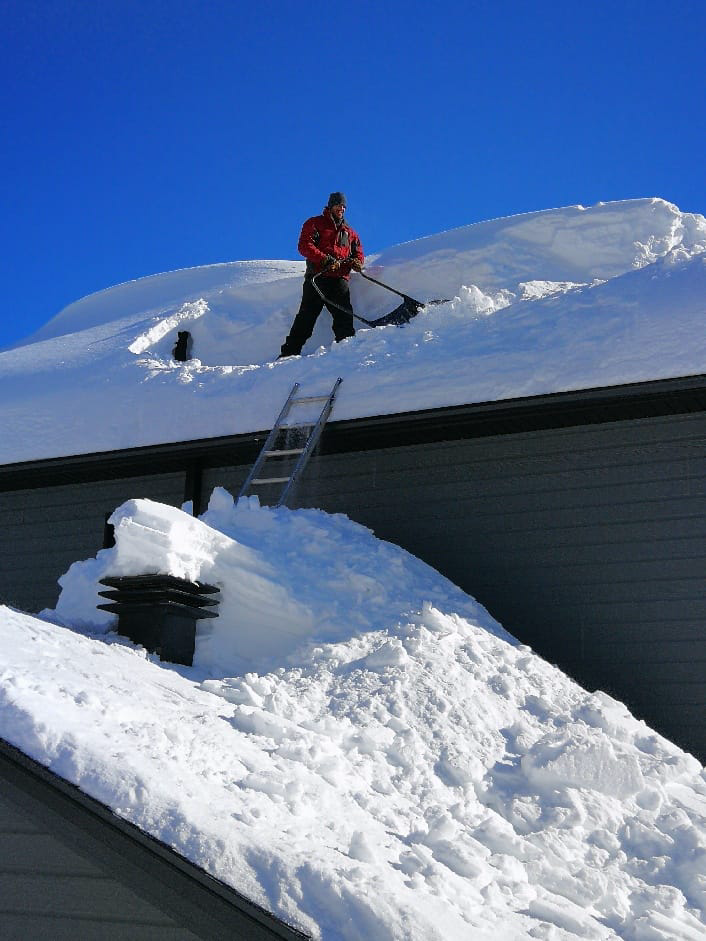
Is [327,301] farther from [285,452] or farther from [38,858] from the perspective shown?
[38,858]

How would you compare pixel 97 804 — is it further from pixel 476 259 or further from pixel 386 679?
pixel 476 259

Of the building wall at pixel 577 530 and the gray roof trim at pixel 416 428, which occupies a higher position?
the gray roof trim at pixel 416 428

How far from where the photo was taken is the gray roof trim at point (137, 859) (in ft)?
10.9

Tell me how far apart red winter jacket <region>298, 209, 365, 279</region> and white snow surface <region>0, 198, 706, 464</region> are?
17.5 inches

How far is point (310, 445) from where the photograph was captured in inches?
313

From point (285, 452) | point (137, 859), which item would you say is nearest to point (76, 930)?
point (137, 859)

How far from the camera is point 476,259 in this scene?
10484mm

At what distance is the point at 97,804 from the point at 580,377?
4900mm

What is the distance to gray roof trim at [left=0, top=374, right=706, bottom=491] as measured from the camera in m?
7.21

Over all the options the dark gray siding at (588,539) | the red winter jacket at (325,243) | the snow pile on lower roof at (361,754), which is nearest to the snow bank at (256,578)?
the snow pile on lower roof at (361,754)

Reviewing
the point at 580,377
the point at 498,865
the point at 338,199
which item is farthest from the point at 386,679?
the point at 338,199

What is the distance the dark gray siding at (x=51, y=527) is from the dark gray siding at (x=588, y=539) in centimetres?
265

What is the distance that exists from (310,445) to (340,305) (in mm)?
2341

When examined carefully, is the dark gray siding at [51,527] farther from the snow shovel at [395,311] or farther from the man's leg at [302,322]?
the snow shovel at [395,311]
